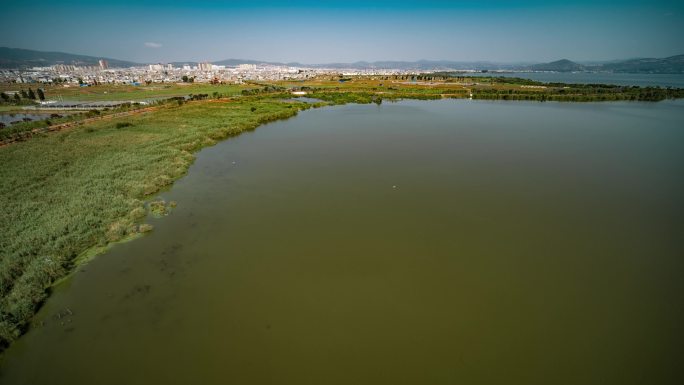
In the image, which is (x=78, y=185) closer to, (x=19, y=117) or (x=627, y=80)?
(x=19, y=117)

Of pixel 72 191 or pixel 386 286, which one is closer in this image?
pixel 386 286

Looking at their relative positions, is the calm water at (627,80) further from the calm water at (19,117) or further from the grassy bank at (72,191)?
the calm water at (19,117)

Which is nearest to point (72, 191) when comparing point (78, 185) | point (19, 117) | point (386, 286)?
point (78, 185)

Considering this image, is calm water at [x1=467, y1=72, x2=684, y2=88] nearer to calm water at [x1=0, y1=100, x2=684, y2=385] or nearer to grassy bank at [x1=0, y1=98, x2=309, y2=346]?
calm water at [x1=0, y1=100, x2=684, y2=385]

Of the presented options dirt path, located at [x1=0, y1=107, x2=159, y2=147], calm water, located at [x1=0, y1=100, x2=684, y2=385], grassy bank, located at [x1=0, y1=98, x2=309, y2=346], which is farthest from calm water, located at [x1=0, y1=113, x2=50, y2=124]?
calm water, located at [x1=0, y1=100, x2=684, y2=385]

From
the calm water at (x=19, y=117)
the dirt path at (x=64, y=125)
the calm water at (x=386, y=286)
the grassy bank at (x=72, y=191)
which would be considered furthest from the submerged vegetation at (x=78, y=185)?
the calm water at (x=19, y=117)

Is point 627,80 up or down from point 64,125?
up

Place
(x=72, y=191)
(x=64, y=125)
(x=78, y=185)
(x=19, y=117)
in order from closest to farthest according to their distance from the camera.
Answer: (x=72, y=191) < (x=78, y=185) < (x=64, y=125) < (x=19, y=117)
